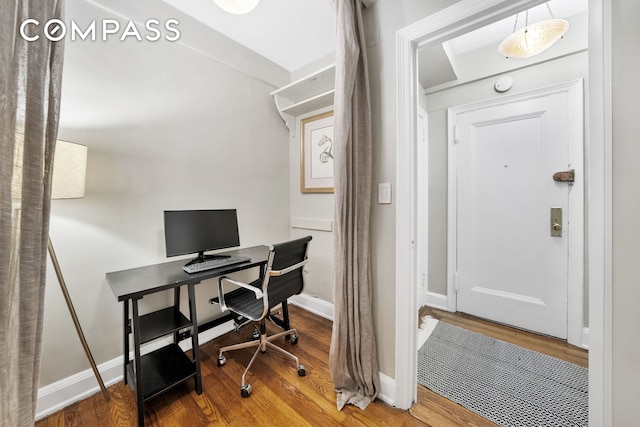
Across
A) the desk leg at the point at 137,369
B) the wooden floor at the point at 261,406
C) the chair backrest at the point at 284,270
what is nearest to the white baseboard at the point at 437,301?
the wooden floor at the point at 261,406

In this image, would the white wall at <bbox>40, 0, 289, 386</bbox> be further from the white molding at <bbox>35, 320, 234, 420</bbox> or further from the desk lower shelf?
the desk lower shelf

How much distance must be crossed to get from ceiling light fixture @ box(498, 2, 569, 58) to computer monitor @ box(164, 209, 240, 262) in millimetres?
2537

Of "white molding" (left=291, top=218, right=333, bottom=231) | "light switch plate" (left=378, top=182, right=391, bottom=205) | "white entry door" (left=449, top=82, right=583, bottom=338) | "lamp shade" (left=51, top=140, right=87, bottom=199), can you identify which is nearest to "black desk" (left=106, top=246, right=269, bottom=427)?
"lamp shade" (left=51, top=140, right=87, bottom=199)

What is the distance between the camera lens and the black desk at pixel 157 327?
1.25 metres

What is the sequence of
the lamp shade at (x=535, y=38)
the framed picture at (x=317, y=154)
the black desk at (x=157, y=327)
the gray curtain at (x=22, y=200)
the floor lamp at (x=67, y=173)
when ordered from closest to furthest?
the gray curtain at (x=22, y=200)
the floor lamp at (x=67, y=173)
the black desk at (x=157, y=327)
the lamp shade at (x=535, y=38)
the framed picture at (x=317, y=154)

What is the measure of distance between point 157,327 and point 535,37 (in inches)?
125

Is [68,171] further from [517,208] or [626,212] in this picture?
[517,208]

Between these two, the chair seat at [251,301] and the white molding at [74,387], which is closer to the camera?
the white molding at [74,387]

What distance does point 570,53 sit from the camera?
1916 mm

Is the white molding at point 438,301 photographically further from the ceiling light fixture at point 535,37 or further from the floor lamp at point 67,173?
the floor lamp at point 67,173

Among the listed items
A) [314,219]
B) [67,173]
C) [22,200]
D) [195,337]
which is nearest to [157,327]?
[195,337]

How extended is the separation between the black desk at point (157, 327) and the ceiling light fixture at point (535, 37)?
2.55 m

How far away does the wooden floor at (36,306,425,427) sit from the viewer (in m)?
1.29

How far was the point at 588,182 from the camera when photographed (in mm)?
975
